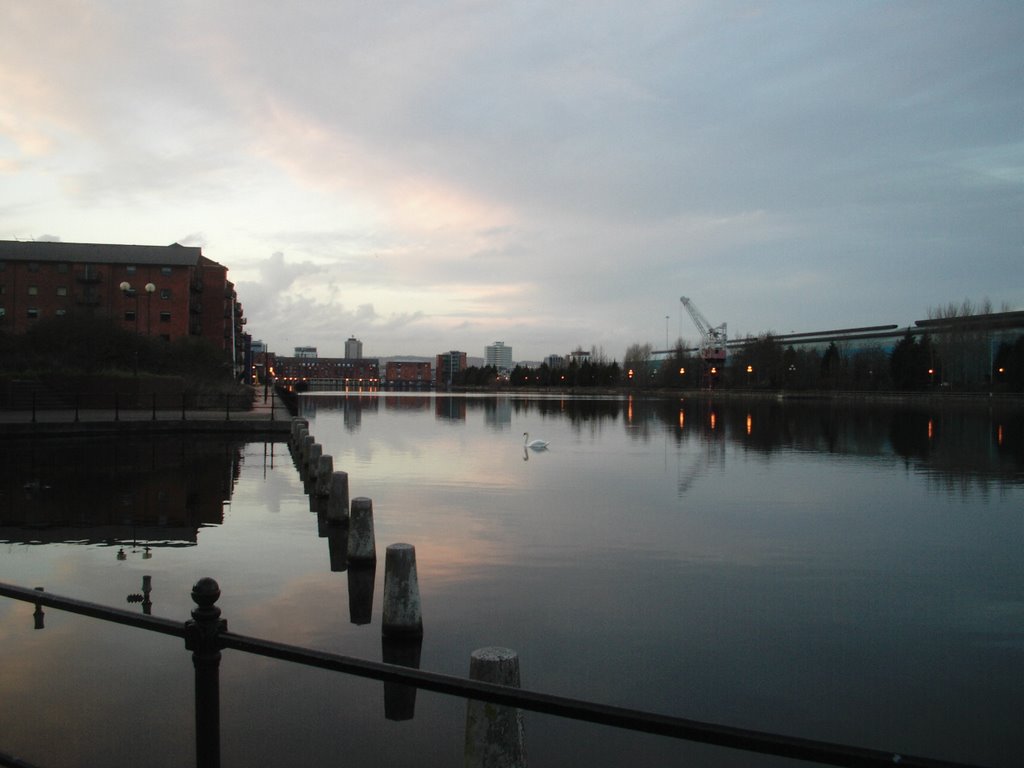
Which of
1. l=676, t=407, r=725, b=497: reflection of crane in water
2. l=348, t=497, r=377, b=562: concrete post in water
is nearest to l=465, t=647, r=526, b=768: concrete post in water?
l=348, t=497, r=377, b=562: concrete post in water

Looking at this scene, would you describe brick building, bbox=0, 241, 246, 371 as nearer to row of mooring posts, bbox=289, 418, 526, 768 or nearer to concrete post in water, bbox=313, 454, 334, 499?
concrete post in water, bbox=313, 454, 334, 499

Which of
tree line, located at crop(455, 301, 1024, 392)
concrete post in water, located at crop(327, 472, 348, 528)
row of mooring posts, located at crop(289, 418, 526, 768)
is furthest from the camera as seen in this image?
tree line, located at crop(455, 301, 1024, 392)

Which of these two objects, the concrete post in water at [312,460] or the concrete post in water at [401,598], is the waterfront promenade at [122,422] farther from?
the concrete post in water at [401,598]

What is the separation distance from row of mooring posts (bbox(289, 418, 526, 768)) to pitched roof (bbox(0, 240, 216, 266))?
7576 cm

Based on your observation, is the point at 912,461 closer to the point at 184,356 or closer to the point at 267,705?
the point at 267,705

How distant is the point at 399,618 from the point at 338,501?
6987 millimetres

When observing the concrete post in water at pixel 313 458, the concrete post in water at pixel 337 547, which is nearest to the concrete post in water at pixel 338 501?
the concrete post in water at pixel 337 547

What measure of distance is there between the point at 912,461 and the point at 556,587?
2300 centimetres

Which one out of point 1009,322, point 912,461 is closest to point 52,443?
point 912,461

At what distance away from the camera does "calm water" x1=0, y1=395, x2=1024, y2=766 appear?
6848 millimetres

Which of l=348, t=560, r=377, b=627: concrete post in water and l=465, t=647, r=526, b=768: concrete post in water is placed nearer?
l=465, t=647, r=526, b=768: concrete post in water

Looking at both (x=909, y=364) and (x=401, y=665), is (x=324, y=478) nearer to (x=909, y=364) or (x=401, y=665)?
(x=401, y=665)

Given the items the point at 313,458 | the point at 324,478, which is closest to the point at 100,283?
the point at 313,458

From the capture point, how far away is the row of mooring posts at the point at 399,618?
476cm
